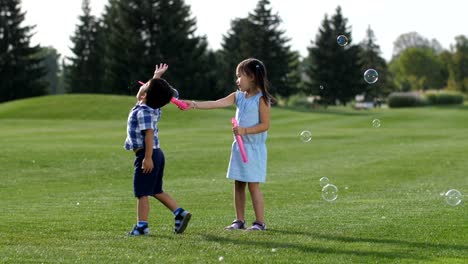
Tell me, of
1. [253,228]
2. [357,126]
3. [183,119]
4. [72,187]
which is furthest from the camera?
[183,119]

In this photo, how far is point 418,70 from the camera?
398 ft

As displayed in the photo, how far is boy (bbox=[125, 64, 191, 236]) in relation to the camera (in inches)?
371

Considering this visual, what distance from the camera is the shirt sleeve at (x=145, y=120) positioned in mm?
9414

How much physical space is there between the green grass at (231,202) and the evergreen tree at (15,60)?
49.6m

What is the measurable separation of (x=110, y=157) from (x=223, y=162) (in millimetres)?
3359

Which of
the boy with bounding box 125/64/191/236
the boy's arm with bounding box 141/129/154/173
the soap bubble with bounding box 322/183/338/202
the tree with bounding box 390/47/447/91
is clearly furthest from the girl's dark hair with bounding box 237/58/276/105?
A: the tree with bounding box 390/47/447/91

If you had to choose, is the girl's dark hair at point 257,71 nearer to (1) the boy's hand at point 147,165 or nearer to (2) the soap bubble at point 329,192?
(1) the boy's hand at point 147,165

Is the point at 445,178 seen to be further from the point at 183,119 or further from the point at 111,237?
the point at 183,119

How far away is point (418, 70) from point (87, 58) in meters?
47.3

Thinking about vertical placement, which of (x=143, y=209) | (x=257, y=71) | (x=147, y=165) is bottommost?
(x=143, y=209)

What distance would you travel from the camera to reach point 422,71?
12169cm

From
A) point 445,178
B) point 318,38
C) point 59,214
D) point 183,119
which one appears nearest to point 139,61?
point 318,38

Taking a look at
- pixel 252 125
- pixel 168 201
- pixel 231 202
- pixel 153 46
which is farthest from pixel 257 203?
pixel 153 46

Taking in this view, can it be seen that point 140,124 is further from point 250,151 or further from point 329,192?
point 329,192
